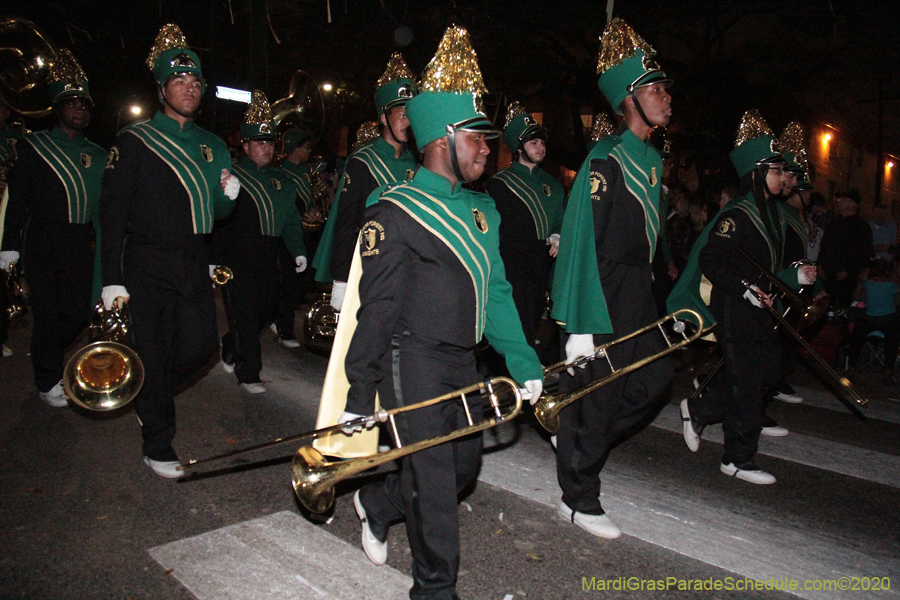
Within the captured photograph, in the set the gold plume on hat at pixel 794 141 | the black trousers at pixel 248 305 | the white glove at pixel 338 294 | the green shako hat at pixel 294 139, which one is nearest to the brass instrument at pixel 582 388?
the white glove at pixel 338 294

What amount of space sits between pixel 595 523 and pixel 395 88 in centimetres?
348

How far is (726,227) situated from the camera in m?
5.12

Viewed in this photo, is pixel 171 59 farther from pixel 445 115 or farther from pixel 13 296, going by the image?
pixel 13 296

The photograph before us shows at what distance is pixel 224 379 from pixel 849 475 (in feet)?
17.5

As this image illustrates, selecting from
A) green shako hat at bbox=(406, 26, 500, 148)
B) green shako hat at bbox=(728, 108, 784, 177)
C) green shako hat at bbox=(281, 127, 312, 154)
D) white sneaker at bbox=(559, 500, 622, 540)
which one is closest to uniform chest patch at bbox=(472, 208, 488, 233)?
green shako hat at bbox=(406, 26, 500, 148)

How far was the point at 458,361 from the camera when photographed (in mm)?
3172

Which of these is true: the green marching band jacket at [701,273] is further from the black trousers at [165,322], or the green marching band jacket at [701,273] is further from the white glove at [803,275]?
the black trousers at [165,322]

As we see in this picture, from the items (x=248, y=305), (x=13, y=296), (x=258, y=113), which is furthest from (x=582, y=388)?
(x=13, y=296)

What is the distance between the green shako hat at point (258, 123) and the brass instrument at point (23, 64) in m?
2.70

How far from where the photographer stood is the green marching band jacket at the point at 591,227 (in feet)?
13.0

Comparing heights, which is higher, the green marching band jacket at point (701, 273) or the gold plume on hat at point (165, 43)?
the gold plume on hat at point (165, 43)

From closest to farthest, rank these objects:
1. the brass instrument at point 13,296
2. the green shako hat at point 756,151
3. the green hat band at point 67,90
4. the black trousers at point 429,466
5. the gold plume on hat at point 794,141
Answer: the black trousers at point 429,466
the green shako hat at point 756,151
the green hat band at point 67,90
the brass instrument at point 13,296
the gold plume on hat at point 794,141

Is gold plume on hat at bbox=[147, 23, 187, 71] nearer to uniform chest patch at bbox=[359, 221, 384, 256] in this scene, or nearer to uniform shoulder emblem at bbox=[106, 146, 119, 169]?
uniform shoulder emblem at bbox=[106, 146, 119, 169]

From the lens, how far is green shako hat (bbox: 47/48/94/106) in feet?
20.0
